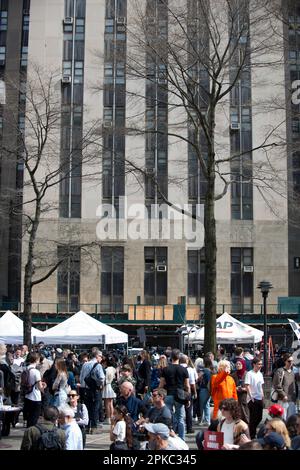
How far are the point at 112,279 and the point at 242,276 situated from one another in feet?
31.5

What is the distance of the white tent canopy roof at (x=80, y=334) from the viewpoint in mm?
24875

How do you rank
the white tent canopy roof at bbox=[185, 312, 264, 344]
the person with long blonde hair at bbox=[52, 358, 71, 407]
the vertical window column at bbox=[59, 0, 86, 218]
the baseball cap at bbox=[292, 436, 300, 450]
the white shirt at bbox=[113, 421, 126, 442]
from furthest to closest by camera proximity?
1. the vertical window column at bbox=[59, 0, 86, 218]
2. the white tent canopy roof at bbox=[185, 312, 264, 344]
3. the person with long blonde hair at bbox=[52, 358, 71, 407]
4. the white shirt at bbox=[113, 421, 126, 442]
5. the baseball cap at bbox=[292, 436, 300, 450]

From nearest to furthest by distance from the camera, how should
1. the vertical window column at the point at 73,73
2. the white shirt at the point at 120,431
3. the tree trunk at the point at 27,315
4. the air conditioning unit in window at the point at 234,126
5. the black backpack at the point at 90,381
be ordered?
1. the white shirt at the point at 120,431
2. the black backpack at the point at 90,381
3. the tree trunk at the point at 27,315
4. the air conditioning unit in window at the point at 234,126
5. the vertical window column at the point at 73,73

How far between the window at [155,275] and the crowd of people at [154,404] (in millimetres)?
27926

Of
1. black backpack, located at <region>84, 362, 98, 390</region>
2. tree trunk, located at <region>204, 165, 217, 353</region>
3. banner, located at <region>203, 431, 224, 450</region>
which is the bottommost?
black backpack, located at <region>84, 362, 98, 390</region>

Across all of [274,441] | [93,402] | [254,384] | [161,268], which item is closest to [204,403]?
[93,402]

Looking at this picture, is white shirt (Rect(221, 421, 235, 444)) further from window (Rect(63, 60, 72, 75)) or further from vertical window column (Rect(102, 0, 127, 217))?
window (Rect(63, 60, 72, 75))

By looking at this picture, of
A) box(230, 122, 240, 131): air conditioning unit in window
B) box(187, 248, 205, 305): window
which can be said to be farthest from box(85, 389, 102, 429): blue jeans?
box(230, 122, 240, 131): air conditioning unit in window

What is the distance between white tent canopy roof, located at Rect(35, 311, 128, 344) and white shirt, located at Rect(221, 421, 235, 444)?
53.4 ft

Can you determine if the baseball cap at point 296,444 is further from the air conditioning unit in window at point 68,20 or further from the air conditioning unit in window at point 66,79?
the air conditioning unit in window at point 68,20

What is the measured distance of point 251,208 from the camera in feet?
162

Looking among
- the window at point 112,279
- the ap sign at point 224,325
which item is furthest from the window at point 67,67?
the ap sign at point 224,325

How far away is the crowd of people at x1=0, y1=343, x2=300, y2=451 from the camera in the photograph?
826 centimetres
